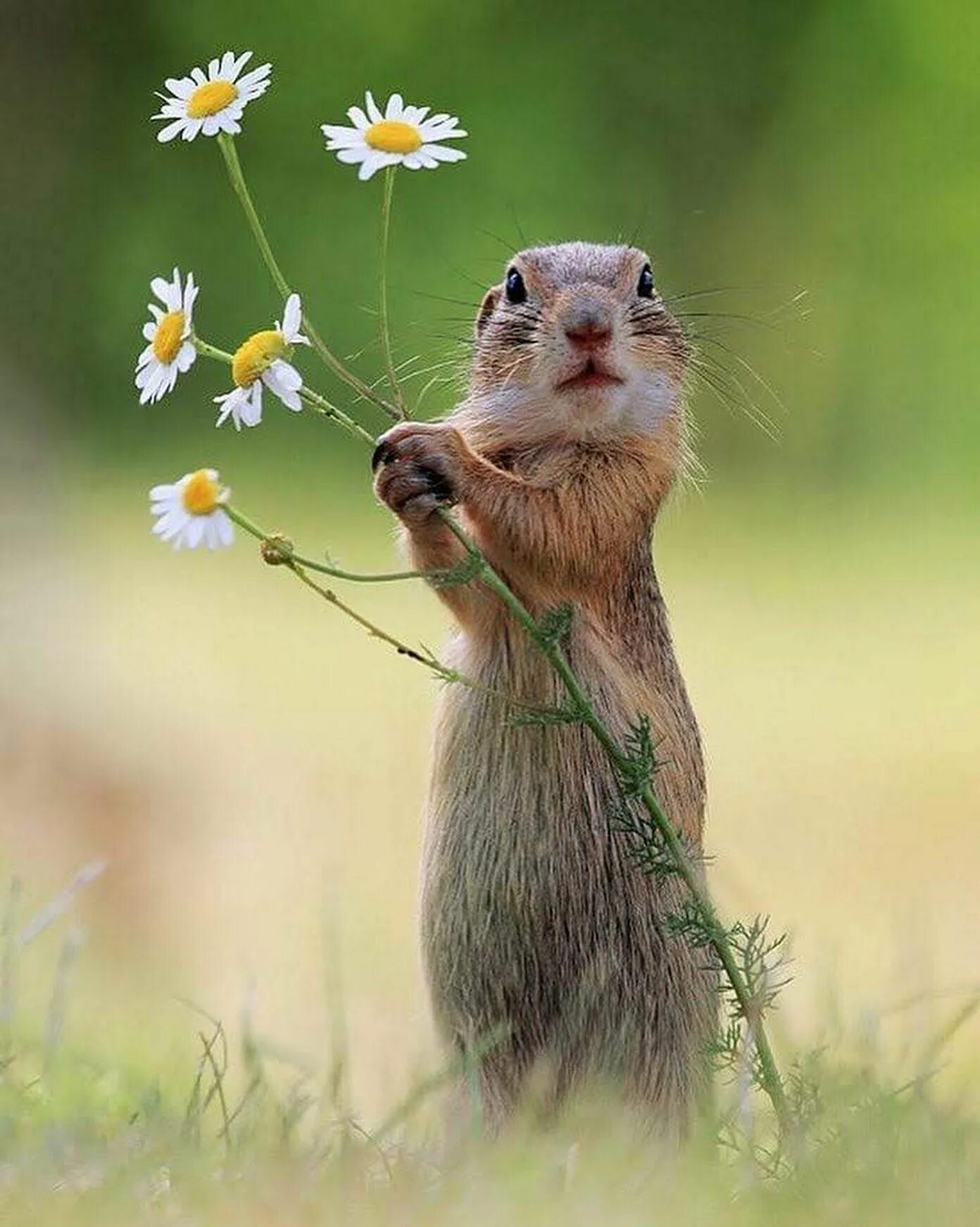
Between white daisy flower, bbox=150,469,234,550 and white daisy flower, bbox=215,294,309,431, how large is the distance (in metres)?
0.16

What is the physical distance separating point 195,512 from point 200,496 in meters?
0.02

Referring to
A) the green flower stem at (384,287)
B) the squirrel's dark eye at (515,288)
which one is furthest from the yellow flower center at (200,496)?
the squirrel's dark eye at (515,288)

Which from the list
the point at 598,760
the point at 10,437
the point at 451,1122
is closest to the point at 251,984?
the point at 451,1122

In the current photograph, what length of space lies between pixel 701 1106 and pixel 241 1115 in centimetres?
76

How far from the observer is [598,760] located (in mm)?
3344

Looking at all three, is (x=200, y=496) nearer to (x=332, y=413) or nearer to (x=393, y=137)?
(x=332, y=413)

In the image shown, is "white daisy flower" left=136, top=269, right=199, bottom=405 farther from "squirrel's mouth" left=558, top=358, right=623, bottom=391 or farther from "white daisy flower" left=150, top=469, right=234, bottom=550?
"squirrel's mouth" left=558, top=358, right=623, bottom=391

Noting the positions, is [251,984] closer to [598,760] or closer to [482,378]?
[598,760]

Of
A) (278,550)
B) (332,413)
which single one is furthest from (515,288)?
(278,550)

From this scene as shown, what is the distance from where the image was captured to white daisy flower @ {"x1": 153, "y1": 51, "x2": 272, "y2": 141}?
291 cm

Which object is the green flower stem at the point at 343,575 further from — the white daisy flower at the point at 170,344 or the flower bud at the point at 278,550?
the white daisy flower at the point at 170,344

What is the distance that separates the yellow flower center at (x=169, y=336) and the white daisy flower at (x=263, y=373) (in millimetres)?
78

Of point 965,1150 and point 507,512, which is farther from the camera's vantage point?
point 507,512

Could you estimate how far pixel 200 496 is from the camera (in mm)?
2676
